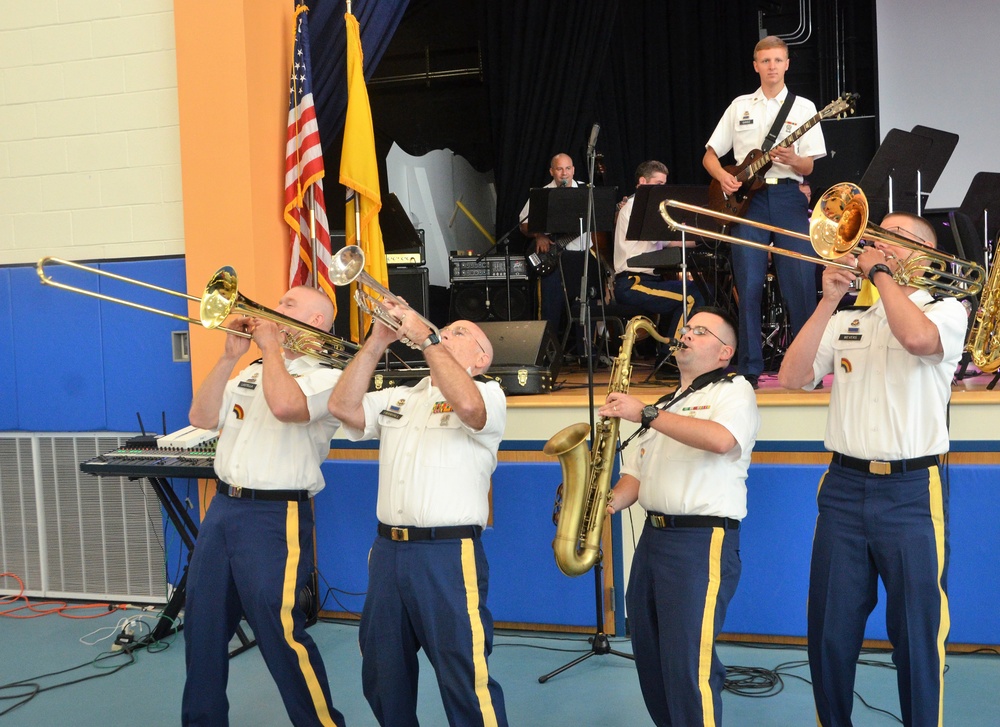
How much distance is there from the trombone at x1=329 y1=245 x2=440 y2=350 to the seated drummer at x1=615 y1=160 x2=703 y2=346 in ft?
11.1

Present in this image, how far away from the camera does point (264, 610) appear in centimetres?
333

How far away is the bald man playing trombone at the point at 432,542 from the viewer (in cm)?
302

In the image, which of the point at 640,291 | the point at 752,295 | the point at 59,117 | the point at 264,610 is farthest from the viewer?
the point at 640,291

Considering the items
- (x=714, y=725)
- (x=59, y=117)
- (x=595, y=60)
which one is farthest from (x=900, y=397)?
(x=595, y=60)

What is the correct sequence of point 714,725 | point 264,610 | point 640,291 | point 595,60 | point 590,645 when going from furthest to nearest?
1. point 595,60
2. point 640,291
3. point 590,645
4. point 264,610
5. point 714,725

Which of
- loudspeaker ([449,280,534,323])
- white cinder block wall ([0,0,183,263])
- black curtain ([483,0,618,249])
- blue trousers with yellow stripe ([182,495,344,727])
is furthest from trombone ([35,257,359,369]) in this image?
black curtain ([483,0,618,249])

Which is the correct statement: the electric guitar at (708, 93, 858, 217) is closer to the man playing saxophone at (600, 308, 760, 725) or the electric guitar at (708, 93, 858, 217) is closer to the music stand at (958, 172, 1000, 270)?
the music stand at (958, 172, 1000, 270)

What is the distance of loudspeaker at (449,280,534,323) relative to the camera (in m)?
7.41

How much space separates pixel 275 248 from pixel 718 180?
2479 mm

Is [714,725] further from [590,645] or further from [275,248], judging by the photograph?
[275,248]

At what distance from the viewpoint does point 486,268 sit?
7441 mm

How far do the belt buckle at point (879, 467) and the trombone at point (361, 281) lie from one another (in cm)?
147

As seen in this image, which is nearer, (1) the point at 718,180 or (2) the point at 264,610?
(2) the point at 264,610

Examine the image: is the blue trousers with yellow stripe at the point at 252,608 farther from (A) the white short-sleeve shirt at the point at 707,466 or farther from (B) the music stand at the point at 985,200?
(B) the music stand at the point at 985,200
